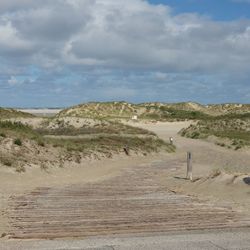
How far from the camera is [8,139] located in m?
25.9

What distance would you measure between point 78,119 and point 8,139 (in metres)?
36.1

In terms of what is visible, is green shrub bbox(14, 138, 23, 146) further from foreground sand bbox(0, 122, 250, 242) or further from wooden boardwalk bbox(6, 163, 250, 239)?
wooden boardwalk bbox(6, 163, 250, 239)

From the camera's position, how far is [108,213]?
1323 centimetres

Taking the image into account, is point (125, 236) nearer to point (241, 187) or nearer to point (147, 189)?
point (241, 187)

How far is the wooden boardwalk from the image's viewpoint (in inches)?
440

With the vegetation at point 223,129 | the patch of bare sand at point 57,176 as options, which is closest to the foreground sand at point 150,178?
the patch of bare sand at point 57,176

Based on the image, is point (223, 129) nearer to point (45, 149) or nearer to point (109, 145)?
point (109, 145)

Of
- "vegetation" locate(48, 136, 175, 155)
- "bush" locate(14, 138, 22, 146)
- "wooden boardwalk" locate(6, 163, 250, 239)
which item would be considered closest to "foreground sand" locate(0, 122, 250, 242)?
"wooden boardwalk" locate(6, 163, 250, 239)

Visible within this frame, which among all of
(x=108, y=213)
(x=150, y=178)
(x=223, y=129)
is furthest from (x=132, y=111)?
(x=108, y=213)

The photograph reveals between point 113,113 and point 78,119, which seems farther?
point 113,113

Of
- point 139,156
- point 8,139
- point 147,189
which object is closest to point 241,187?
point 147,189

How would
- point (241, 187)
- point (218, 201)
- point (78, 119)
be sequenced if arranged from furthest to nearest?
point (78, 119), point (241, 187), point (218, 201)

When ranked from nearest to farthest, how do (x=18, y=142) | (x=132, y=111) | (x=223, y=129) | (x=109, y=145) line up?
(x=18, y=142), (x=109, y=145), (x=223, y=129), (x=132, y=111)

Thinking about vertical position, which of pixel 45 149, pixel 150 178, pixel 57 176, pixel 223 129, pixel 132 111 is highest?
pixel 132 111
